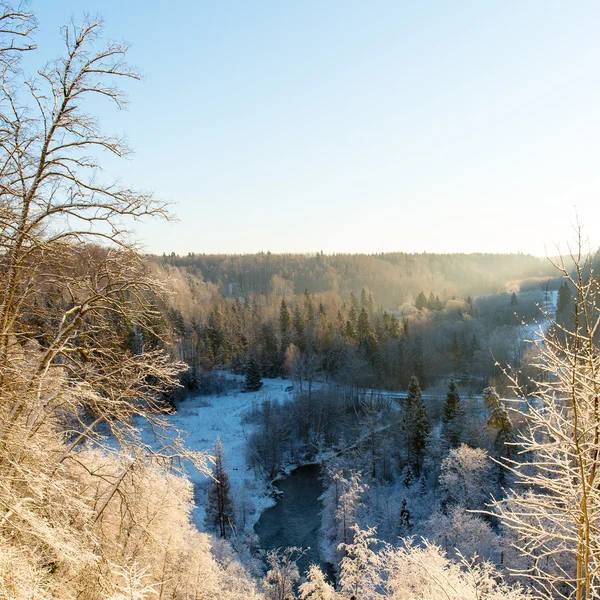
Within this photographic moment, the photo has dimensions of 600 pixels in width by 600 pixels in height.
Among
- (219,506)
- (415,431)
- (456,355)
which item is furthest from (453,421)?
(456,355)

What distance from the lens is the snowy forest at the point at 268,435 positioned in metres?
3.92

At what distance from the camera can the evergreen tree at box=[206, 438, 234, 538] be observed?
24.0 meters

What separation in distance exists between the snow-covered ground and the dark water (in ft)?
3.17

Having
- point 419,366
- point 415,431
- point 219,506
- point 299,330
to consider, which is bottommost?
point 219,506

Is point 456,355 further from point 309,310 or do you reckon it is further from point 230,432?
point 230,432

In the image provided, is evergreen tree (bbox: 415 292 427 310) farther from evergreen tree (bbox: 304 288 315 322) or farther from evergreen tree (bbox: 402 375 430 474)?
evergreen tree (bbox: 402 375 430 474)

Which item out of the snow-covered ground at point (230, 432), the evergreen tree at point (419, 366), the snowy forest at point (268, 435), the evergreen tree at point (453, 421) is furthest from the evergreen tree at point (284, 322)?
the evergreen tree at point (453, 421)

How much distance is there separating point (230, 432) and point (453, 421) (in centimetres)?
1957

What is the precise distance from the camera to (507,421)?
25109 mm

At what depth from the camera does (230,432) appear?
124ft

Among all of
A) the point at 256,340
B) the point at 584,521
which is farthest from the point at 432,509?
the point at 256,340

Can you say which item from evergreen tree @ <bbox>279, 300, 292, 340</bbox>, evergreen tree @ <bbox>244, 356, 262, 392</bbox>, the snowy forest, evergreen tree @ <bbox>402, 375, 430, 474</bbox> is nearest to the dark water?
the snowy forest

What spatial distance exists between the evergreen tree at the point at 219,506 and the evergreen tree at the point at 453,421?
48.9 feet

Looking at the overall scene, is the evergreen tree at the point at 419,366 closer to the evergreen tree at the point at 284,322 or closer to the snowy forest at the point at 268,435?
the snowy forest at the point at 268,435
